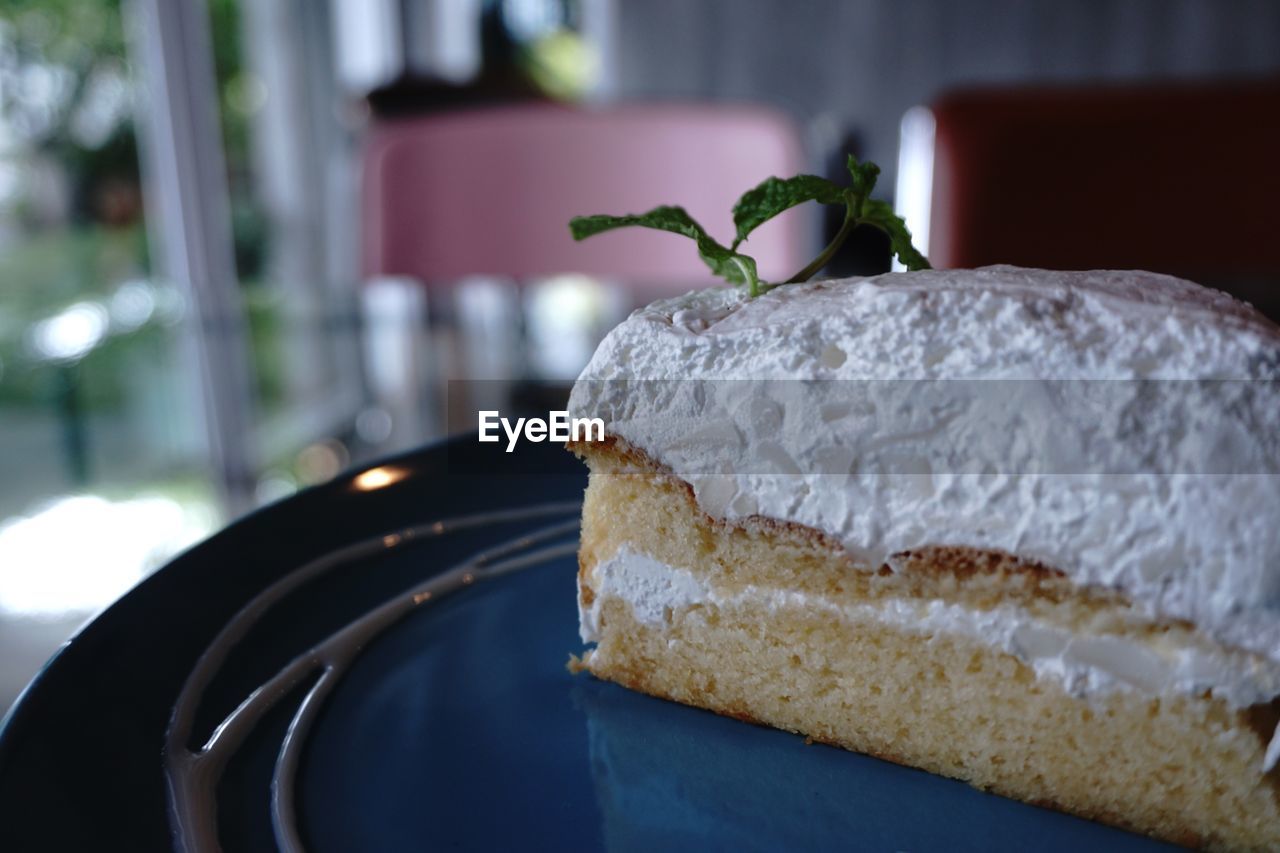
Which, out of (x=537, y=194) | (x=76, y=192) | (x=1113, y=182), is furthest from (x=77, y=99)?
(x=1113, y=182)

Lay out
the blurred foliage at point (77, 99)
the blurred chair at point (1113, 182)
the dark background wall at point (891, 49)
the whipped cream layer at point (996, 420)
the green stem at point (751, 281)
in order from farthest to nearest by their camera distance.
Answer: the dark background wall at point (891, 49) < the blurred foliage at point (77, 99) < the blurred chair at point (1113, 182) < the green stem at point (751, 281) < the whipped cream layer at point (996, 420)

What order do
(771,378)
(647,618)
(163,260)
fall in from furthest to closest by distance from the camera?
(163,260) < (647,618) < (771,378)

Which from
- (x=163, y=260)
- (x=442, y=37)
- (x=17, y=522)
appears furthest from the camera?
(x=442, y=37)

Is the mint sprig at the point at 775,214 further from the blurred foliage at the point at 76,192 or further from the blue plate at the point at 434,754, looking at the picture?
→ the blurred foliage at the point at 76,192

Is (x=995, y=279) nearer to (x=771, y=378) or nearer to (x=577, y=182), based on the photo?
(x=771, y=378)

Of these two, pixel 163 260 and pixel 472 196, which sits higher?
pixel 472 196

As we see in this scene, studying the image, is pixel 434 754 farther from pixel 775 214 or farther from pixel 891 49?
pixel 891 49

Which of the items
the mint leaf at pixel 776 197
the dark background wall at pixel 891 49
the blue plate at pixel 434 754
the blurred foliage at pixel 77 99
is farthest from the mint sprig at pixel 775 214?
the dark background wall at pixel 891 49

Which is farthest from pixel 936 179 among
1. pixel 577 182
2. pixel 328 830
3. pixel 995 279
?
pixel 328 830
